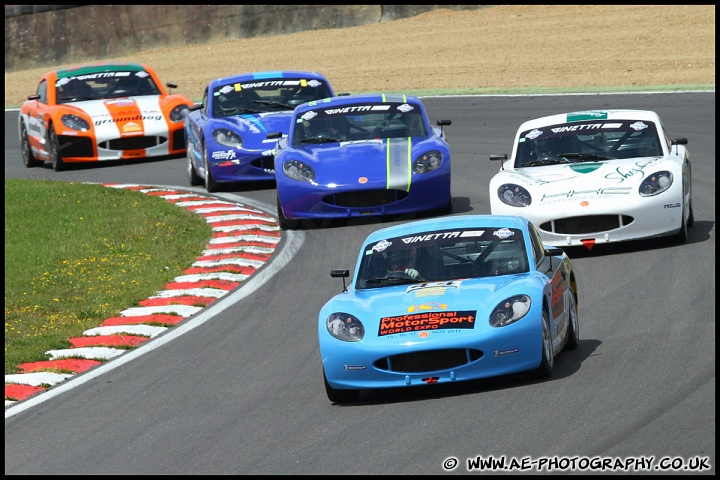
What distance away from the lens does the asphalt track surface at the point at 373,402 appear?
7.34 metres

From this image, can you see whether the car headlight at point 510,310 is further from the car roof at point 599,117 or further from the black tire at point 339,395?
the car roof at point 599,117

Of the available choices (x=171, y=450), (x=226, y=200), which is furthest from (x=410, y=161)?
(x=171, y=450)

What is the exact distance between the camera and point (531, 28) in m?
33.8

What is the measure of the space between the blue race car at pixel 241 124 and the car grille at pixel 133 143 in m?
1.92

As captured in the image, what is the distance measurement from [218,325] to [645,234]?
12.8 feet

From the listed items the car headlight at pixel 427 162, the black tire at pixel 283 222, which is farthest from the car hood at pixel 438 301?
the black tire at pixel 283 222

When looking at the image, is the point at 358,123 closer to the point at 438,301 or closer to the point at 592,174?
the point at 592,174

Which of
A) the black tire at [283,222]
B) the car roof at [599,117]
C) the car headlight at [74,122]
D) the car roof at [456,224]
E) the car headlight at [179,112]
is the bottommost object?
the black tire at [283,222]

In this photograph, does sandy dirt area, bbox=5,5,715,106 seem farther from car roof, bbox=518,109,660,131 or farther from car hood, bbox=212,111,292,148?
car roof, bbox=518,109,660,131

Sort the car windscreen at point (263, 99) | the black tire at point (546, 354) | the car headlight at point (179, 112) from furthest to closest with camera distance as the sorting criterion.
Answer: the car headlight at point (179, 112) < the car windscreen at point (263, 99) < the black tire at point (546, 354)

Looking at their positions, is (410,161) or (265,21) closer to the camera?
(410,161)

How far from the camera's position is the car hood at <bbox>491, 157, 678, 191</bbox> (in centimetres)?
1310

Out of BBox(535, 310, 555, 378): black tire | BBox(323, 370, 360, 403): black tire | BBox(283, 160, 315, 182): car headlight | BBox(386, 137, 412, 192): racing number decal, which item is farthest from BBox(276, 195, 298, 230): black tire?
BBox(535, 310, 555, 378): black tire

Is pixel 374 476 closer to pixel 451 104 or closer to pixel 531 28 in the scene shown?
pixel 451 104
